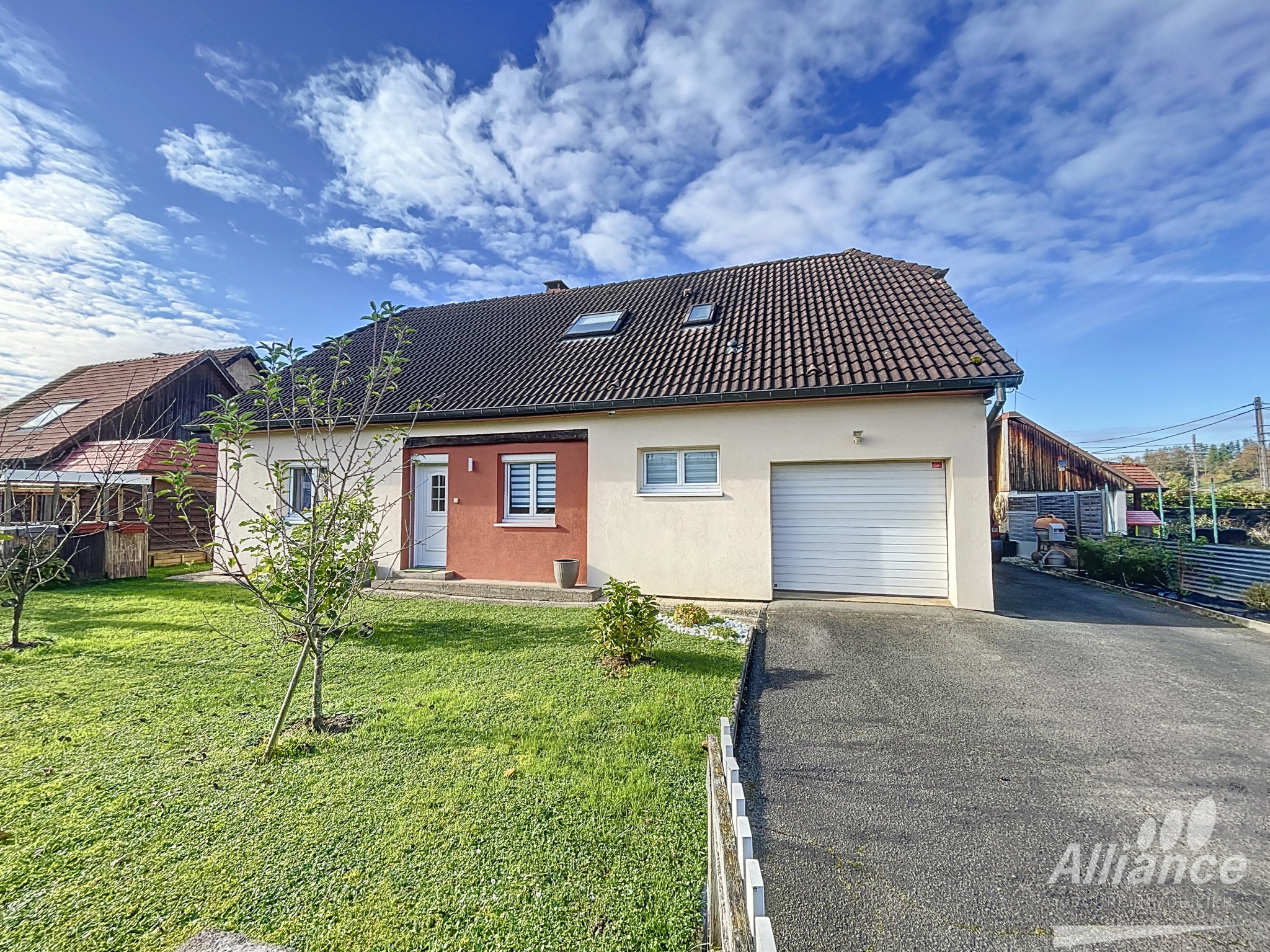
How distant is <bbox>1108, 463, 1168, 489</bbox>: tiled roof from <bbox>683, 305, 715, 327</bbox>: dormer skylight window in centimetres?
1923

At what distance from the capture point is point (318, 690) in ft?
13.2

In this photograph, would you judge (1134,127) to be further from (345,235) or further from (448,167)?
(345,235)

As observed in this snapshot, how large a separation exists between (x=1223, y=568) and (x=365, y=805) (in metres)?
12.7

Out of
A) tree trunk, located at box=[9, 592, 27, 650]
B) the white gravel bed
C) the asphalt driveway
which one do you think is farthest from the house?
the asphalt driveway

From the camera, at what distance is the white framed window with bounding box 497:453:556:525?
32.4 ft

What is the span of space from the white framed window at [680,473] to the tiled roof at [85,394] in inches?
681

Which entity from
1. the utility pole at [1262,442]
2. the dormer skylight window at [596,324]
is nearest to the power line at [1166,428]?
the utility pole at [1262,442]

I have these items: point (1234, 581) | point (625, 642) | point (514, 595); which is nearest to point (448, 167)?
point (514, 595)

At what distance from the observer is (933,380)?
7.46 metres

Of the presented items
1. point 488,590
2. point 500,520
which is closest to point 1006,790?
point 488,590

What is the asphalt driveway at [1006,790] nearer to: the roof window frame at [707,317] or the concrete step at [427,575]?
the concrete step at [427,575]

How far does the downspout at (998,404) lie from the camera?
7.50 meters

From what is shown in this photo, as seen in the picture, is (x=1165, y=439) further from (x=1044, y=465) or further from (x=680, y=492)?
(x=680, y=492)

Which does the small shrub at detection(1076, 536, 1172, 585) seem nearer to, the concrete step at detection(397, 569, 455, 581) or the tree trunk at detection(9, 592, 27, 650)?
the concrete step at detection(397, 569, 455, 581)
